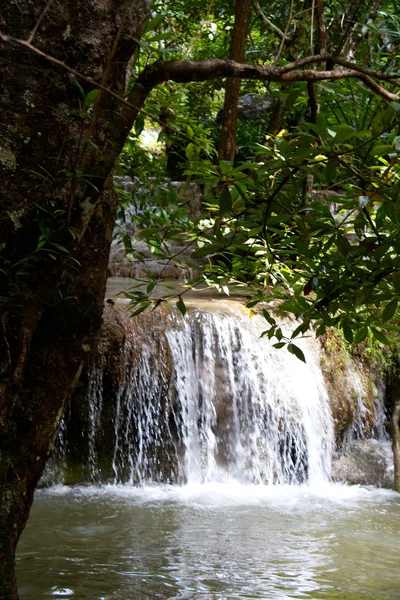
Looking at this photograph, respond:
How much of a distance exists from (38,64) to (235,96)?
866cm

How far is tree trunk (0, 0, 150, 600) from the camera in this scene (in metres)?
2.19

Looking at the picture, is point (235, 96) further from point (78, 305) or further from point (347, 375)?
point (78, 305)

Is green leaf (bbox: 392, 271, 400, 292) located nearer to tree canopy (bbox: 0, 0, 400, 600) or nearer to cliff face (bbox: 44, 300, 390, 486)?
tree canopy (bbox: 0, 0, 400, 600)

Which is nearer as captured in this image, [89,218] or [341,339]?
[89,218]

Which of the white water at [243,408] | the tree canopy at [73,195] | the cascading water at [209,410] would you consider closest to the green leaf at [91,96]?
the tree canopy at [73,195]

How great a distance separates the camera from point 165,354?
7.59 meters

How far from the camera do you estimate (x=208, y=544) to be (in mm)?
4703

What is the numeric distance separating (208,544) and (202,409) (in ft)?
9.74

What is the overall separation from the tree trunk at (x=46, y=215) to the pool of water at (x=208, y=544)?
4.68ft

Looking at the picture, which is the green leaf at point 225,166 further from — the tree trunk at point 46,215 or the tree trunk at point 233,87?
the tree trunk at point 233,87

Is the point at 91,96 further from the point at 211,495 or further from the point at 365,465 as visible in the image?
the point at 365,465

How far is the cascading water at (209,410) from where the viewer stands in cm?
736

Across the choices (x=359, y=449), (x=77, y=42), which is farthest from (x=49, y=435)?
(x=359, y=449)

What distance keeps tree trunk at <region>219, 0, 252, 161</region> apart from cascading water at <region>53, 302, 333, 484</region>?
3.28m
